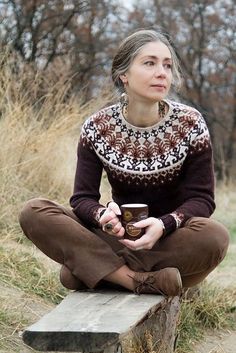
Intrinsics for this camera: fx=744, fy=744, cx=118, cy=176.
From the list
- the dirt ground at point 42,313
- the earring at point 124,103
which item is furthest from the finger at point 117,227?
the dirt ground at point 42,313

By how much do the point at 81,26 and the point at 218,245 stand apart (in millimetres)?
12840

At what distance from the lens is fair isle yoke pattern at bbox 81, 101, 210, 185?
2.80 metres

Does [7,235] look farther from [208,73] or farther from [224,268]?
[208,73]

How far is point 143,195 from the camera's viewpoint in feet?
9.43

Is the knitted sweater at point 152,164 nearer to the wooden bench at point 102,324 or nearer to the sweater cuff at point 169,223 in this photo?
the sweater cuff at point 169,223

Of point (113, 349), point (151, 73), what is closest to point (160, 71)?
point (151, 73)

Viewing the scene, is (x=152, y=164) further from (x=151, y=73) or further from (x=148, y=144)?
(x=151, y=73)

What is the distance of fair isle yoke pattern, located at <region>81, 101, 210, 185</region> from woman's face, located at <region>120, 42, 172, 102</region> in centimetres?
11

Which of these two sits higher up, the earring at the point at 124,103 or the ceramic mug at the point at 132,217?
the earring at the point at 124,103

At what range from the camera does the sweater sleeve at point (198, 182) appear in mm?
2771

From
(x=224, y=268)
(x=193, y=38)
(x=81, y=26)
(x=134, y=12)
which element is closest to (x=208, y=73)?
(x=193, y=38)

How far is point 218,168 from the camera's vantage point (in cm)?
1612

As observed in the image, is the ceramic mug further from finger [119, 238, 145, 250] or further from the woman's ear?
the woman's ear

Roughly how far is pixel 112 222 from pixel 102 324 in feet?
1.74
